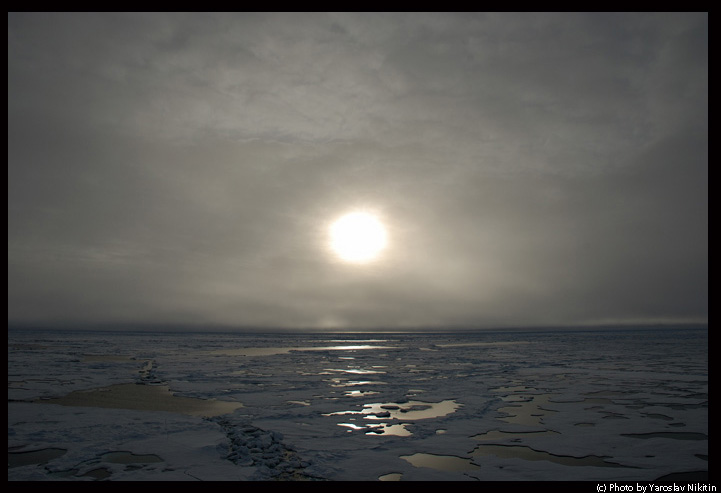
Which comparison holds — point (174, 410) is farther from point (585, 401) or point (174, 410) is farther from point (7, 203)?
point (585, 401)

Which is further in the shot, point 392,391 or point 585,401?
point 392,391

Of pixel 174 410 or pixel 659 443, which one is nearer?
pixel 659 443

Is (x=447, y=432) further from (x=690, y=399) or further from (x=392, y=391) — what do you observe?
(x=690, y=399)
